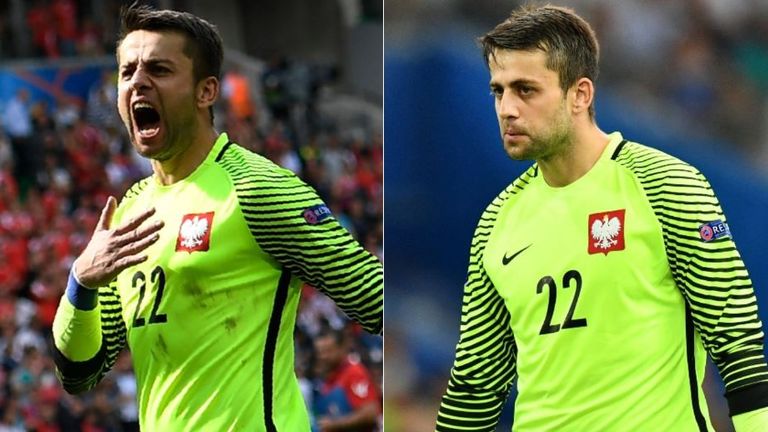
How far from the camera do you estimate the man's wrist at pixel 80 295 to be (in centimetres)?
525

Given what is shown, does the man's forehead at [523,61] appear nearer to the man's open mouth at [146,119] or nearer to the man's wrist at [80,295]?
the man's open mouth at [146,119]

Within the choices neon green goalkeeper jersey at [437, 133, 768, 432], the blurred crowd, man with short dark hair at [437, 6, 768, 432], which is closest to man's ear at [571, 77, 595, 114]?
man with short dark hair at [437, 6, 768, 432]

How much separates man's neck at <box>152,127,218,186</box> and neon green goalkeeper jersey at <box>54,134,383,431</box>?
0.16m

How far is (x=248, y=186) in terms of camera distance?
17.2 feet

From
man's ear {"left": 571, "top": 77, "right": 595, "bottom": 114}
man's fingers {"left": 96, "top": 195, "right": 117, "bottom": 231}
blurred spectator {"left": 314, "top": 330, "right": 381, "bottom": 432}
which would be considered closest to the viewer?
man's ear {"left": 571, "top": 77, "right": 595, "bottom": 114}

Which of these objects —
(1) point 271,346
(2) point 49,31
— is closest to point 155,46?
(1) point 271,346

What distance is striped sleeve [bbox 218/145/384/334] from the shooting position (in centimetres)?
518

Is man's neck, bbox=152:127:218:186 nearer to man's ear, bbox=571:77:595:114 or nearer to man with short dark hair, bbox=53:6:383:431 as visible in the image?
man with short dark hair, bbox=53:6:383:431

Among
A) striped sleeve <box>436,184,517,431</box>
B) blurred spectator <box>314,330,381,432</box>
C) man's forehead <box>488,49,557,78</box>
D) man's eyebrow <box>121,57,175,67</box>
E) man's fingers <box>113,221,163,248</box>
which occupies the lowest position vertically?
blurred spectator <box>314,330,381,432</box>

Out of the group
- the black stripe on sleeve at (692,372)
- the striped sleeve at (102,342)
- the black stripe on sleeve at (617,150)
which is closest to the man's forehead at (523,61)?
the black stripe on sleeve at (617,150)

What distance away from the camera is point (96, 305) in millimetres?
5359

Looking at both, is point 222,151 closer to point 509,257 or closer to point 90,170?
point 509,257

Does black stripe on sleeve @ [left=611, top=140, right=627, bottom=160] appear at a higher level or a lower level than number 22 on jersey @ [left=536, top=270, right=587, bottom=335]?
higher

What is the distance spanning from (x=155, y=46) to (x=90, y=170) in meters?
14.0
